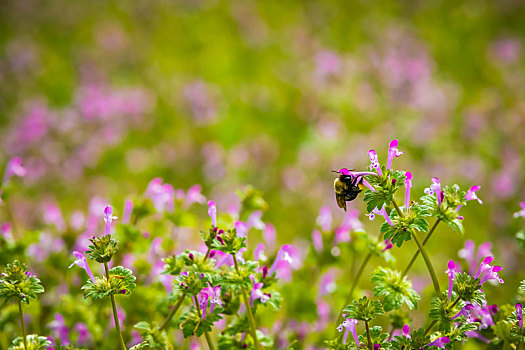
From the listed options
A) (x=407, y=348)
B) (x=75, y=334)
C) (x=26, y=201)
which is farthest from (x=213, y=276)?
(x=26, y=201)

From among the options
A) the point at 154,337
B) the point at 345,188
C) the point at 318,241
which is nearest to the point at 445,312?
the point at 345,188

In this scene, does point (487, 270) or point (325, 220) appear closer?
point (487, 270)

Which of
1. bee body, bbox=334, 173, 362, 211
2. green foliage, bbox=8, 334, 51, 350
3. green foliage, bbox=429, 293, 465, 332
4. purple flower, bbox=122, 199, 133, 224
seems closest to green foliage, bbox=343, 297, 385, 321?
green foliage, bbox=429, 293, 465, 332

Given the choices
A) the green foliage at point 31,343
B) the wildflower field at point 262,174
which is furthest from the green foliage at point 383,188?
the green foliage at point 31,343

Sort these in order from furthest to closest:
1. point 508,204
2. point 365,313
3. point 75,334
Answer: point 508,204 < point 75,334 < point 365,313

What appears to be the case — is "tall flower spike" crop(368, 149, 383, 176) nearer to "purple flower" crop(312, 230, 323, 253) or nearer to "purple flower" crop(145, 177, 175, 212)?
"purple flower" crop(312, 230, 323, 253)

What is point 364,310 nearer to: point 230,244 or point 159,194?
point 230,244

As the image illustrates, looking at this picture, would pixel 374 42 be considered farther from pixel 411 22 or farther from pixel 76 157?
pixel 76 157
